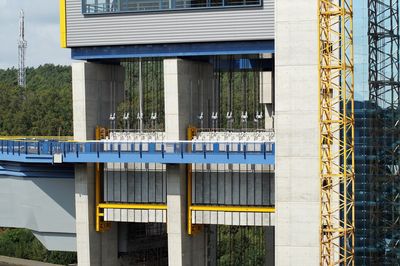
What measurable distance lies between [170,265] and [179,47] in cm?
1483

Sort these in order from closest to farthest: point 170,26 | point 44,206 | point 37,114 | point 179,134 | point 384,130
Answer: point 384,130 < point 170,26 < point 179,134 < point 44,206 < point 37,114

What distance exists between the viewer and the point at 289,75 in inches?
2207

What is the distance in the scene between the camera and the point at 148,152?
202 ft

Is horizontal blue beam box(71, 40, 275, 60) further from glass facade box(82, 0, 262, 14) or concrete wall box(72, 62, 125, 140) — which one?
glass facade box(82, 0, 262, 14)

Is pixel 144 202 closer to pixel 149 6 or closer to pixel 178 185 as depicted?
pixel 178 185

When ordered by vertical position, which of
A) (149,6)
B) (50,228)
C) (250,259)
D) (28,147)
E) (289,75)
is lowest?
Result: (250,259)

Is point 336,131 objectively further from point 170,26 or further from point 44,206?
point 44,206

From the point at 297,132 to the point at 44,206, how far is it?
22.4 m

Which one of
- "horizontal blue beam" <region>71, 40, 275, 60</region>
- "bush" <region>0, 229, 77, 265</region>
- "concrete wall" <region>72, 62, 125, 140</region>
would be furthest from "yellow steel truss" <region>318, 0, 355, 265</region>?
"bush" <region>0, 229, 77, 265</region>

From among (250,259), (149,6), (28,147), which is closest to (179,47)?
(149,6)

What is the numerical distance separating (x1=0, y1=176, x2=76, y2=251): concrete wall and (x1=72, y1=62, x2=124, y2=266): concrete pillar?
2550mm

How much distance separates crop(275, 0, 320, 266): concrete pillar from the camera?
55.6m

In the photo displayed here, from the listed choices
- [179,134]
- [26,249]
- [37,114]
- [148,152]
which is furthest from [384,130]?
[37,114]

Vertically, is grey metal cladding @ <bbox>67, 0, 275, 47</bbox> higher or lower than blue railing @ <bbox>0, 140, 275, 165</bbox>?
higher
